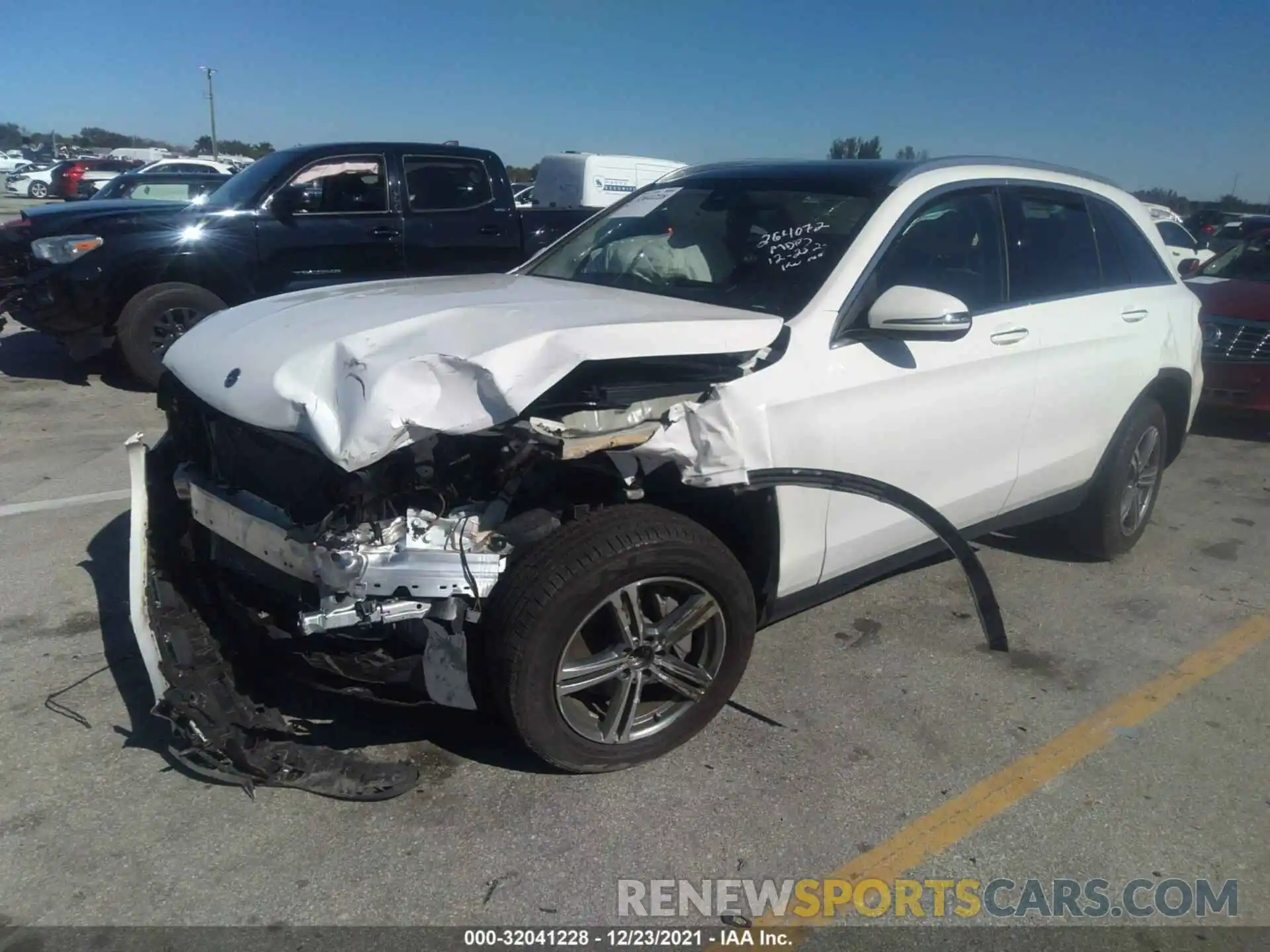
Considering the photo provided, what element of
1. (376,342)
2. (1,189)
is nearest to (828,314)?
(376,342)

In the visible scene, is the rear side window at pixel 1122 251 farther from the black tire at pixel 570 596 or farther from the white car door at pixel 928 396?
the black tire at pixel 570 596

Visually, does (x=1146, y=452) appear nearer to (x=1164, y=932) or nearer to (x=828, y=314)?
(x=828, y=314)

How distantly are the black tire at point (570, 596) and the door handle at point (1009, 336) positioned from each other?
1.50m

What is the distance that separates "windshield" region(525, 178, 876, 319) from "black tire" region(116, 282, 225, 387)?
14.8 ft

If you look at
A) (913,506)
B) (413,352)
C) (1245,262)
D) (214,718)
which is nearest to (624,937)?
(214,718)

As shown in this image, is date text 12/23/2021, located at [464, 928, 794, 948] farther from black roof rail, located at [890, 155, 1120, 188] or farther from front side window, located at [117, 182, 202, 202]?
front side window, located at [117, 182, 202, 202]

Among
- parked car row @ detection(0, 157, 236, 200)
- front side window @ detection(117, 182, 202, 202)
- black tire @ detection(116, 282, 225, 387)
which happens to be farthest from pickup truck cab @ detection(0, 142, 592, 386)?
parked car row @ detection(0, 157, 236, 200)

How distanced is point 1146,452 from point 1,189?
148 ft

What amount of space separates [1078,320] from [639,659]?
2516 mm

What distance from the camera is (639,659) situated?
2.95 m

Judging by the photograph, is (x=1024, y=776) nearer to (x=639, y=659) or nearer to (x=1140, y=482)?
(x=639, y=659)

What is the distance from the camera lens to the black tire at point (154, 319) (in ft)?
24.9

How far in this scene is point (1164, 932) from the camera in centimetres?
254

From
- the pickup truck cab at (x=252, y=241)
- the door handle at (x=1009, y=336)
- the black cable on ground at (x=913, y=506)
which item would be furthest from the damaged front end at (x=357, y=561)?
the pickup truck cab at (x=252, y=241)
